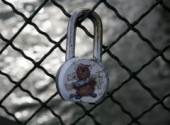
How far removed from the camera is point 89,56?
10.6 ft

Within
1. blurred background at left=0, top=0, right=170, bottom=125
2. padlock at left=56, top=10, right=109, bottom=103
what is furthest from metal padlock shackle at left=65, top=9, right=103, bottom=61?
blurred background at left=0, top=0, right=170, bottom=125

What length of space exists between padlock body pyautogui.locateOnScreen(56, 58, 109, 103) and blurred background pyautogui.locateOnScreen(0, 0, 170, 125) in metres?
1.46

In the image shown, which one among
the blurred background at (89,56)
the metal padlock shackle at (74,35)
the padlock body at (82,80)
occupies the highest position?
the blurred background at (89,56)

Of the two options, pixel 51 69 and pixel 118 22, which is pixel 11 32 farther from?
pixel 118 22

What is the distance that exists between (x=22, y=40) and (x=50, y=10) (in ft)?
1.53

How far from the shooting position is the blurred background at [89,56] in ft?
9.44

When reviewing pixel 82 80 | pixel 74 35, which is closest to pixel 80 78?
pixel 82 80

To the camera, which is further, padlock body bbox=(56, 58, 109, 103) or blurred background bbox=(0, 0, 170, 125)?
blurred background bbox=(0, 0, 170, 125)

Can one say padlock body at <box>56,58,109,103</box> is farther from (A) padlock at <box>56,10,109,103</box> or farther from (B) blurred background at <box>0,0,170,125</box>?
(B) blurred background at <box>0,0,170,125</box>

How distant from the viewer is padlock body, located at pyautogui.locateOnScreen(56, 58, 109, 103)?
1.07 m

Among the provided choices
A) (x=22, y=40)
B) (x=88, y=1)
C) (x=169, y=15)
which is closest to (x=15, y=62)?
(x=22, y=40)

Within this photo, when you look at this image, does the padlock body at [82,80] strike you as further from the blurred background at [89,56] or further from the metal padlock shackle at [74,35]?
the blurred background at [89,56]

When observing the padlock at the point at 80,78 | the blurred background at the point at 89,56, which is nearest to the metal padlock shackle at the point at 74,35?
the padlock at the point at 80,78

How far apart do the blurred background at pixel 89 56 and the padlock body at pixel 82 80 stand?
1.46m
